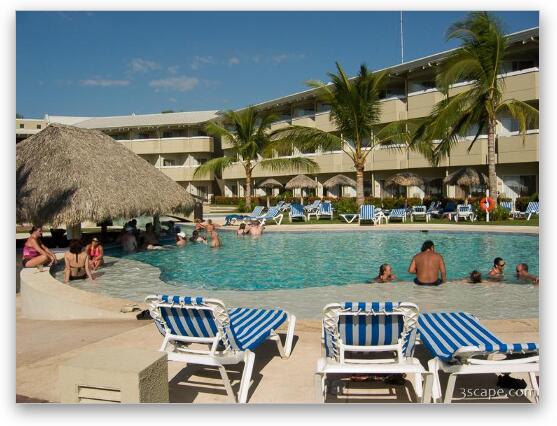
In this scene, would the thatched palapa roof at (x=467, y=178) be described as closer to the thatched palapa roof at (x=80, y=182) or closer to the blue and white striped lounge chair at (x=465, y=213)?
the blue and white striped lounge chair at (x=465, y=213)

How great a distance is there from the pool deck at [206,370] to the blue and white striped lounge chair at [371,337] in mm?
262

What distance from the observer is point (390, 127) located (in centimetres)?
2375

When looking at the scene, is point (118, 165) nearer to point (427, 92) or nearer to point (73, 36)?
point (73, 36)

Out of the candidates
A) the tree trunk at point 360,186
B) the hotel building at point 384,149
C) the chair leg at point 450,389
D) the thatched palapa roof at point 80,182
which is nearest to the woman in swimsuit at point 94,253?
the thatched palapa roof at point 80,182

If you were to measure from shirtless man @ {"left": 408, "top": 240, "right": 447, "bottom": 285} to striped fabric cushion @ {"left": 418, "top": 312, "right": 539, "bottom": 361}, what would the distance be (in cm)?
417

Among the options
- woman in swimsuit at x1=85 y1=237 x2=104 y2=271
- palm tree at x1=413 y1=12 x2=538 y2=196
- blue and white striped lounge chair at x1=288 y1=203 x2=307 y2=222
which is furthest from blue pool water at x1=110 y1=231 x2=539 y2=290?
blue and white striped lounge chair at x1=288 y1=203 x2=307 y2=222

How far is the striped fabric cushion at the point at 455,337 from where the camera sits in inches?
143

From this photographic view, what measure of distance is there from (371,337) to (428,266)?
18.2 ft

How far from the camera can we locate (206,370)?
4.70 meters

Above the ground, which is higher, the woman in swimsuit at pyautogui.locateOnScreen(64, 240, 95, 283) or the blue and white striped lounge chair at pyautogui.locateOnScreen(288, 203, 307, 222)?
the blue and white striped lounge chair at pyautogui.locateOnScreen(288, 203, 307, 222)

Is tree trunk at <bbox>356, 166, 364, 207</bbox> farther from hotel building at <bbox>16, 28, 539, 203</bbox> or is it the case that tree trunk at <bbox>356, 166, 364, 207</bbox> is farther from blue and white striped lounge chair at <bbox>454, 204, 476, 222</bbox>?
hotel building at <bbox>16, 28, 539, 203</bbox>

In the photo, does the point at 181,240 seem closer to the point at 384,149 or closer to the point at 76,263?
the point at 76,263

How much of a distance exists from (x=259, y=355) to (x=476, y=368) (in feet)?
6.80

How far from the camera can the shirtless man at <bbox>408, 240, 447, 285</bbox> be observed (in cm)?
917
